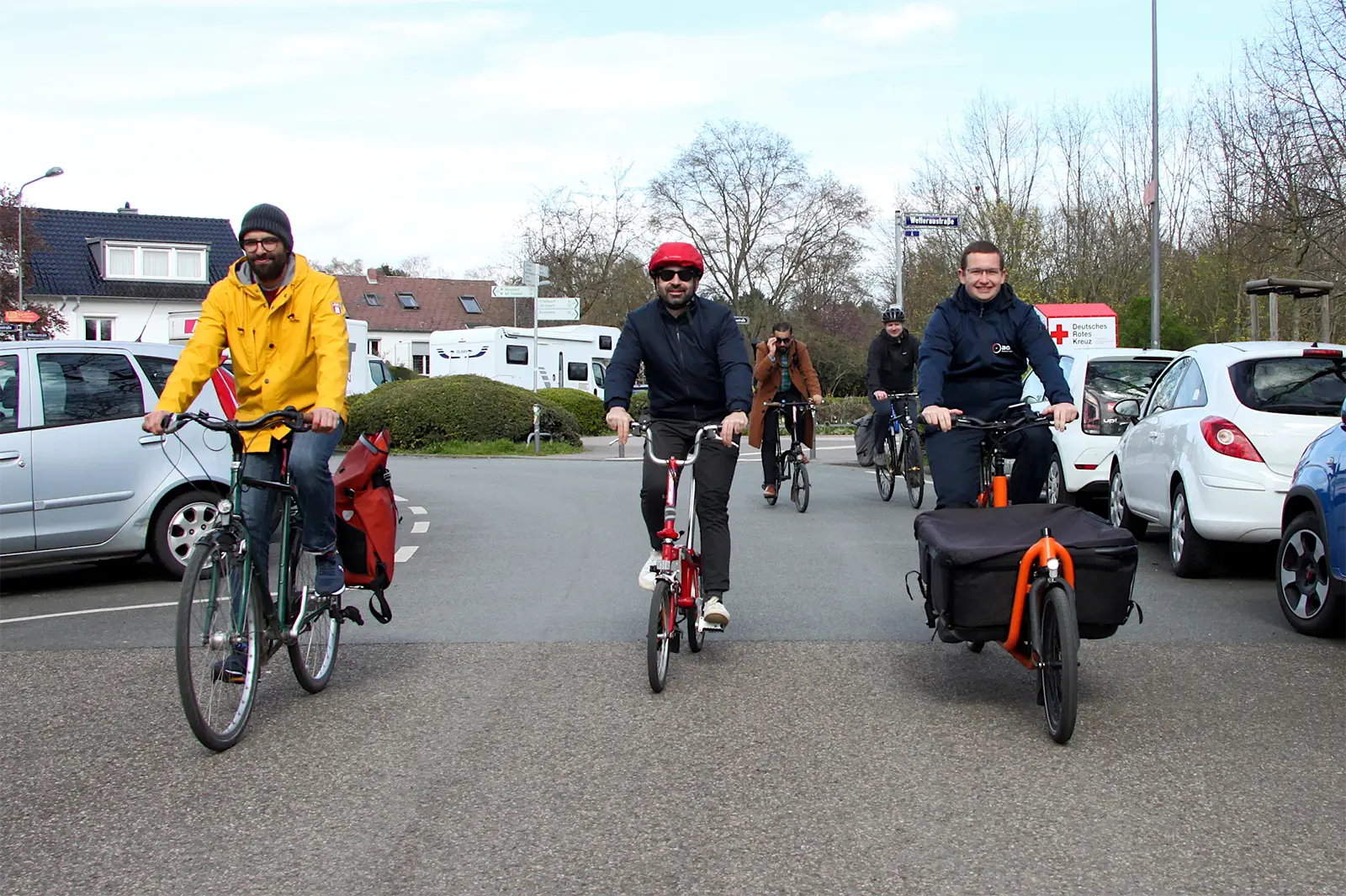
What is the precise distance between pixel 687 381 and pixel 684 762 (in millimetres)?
2086

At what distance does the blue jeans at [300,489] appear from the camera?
524 centimetres

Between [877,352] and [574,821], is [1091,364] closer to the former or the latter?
[877,352]

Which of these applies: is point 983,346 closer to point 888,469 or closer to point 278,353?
point 278,353

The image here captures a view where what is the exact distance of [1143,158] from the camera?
3769cm

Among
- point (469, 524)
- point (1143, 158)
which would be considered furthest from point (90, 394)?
point (1143, 158)

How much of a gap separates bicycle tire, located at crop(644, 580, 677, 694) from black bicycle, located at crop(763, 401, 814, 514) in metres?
7.40

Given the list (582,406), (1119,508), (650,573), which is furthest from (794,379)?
(582,406)

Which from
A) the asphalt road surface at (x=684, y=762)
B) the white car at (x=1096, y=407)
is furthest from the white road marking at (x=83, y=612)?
the white car at (x=1096, y=407)

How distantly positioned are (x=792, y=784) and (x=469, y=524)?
28.6 ft

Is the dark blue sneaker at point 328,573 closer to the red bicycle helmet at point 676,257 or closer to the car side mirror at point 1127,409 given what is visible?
the red bicycle helmet at point 676,257

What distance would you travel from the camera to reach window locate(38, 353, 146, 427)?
886 cm

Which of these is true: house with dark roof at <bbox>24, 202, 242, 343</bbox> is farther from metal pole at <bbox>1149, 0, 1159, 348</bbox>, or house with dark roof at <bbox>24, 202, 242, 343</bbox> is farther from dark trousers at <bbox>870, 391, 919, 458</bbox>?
dark trousers at <bbox>870, 391, 919, 458</bbox>

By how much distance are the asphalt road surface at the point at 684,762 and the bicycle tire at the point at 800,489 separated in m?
5.13

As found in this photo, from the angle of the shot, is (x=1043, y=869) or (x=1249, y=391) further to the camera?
(x=1249, y=391)
